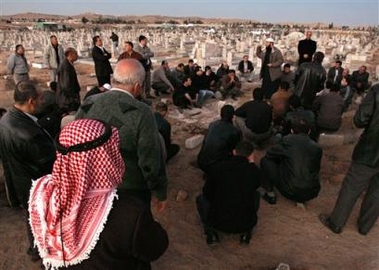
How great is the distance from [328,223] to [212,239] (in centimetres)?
146

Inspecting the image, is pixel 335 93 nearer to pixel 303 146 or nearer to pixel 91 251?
pixel 303 146

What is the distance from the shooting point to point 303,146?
384 cm

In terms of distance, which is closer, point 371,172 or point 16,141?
point 16,141

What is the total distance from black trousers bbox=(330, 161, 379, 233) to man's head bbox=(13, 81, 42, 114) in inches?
131

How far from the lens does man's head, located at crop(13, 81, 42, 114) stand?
9.35 feet

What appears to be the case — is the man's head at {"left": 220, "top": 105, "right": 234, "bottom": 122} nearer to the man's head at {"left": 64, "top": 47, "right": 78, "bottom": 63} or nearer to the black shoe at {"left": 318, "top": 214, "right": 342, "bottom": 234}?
the black shoe at {"left": 318, "top": 214, "right": 342, "bottom": 234}

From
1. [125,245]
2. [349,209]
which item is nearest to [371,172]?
[349,209]

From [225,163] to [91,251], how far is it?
1.96 m

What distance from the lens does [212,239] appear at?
3588mm

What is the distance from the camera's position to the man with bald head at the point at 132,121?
2.43 metres

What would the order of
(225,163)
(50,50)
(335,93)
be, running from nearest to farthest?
(225,163) < (335,93) < (50,50)

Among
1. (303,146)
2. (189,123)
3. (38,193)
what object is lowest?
(189,123)

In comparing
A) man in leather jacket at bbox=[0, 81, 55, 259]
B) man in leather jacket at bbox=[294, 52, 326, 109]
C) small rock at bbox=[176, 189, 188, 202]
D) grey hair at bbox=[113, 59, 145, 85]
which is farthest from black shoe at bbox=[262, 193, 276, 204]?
man in leather jacket at bbox=[294, 52, 326, 109]

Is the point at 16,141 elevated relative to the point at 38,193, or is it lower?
lower
